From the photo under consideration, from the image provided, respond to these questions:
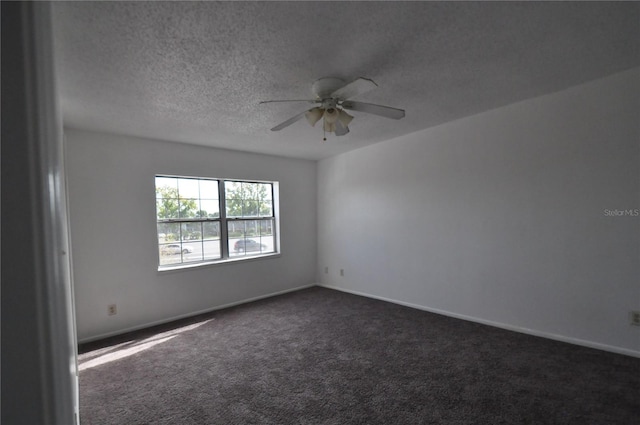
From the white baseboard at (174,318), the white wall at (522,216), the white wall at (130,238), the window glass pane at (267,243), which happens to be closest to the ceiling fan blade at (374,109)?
the white wall at (522,216)

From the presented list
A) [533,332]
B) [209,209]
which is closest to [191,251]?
[209,209]

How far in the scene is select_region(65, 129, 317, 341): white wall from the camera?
3.15m

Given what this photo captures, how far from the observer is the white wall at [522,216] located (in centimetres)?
251

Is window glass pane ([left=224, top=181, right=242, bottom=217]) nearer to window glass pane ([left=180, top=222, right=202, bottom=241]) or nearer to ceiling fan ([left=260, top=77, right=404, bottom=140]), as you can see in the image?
window glass pane ([left=180, top=222, right=202, bottom=241])

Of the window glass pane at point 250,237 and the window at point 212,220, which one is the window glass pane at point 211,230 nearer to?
the window at point 212,220

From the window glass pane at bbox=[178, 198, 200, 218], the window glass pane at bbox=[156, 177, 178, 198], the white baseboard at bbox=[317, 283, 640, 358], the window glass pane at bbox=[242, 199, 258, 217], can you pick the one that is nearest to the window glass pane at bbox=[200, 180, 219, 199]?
the window glass pane at bbox=[178, 198, 200, 218]

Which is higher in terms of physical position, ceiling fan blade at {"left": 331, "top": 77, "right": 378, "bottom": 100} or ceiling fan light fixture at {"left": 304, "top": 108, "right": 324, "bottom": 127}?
ceiling fan blade at {"left": 331, "top": 77, "right": 378, "bottom": 100}

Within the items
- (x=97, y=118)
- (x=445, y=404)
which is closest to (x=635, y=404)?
(x=445, y=404)

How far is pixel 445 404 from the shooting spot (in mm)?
2021

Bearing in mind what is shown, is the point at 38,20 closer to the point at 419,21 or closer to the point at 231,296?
the point at 419,21

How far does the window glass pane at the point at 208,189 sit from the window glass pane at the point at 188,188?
70 mm

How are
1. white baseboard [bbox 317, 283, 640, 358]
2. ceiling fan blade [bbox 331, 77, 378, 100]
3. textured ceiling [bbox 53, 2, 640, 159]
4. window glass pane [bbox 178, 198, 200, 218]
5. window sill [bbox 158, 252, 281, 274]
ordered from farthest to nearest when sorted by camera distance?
window glass pane [bbox 178, 198, 200, 218] < window sill [bbox 158, 252, 281, 274] < white baseboard [bbox 317, 283, 640, 358] < ceiling fan blade [bbox 331, 77, 378, 100] < textured ceiling [bbox 53, 2, 640, 159]

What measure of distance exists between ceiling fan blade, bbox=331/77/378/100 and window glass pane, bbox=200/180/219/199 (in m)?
2.72

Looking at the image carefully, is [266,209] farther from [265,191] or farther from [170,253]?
[170,253]
